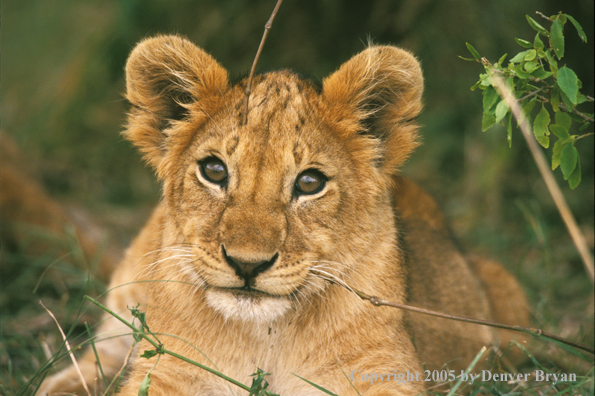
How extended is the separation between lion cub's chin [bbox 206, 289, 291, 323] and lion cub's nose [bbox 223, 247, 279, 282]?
0.13 meters

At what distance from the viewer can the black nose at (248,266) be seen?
3010mm

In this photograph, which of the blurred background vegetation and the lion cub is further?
the blurred background vegetation

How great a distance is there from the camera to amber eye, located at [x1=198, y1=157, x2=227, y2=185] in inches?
137

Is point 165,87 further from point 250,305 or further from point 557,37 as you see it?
point 557,37

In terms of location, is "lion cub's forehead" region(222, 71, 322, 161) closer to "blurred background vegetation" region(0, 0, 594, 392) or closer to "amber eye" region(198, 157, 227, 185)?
"amber eye" region(198, 157, 227, 185)

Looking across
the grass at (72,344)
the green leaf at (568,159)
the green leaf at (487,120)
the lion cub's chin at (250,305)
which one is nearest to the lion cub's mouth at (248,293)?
the lion cub's chin at (250,305)

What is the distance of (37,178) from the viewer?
670cm

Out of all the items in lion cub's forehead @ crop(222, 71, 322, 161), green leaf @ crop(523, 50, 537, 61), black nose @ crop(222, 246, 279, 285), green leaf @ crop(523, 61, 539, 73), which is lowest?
black nose @ crop(222, 246, 279, 285)

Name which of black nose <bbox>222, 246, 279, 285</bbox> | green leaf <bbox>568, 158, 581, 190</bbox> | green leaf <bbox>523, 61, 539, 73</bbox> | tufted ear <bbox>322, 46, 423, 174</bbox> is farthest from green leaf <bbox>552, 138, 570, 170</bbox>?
black nose <bbox>222, 246, 279, 285</bbox>

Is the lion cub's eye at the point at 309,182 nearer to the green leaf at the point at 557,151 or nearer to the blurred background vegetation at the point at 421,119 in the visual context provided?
the green leaf at the point at 557,151

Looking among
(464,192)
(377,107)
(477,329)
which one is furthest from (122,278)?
(464,192)

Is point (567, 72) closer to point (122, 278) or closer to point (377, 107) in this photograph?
point (377, 107)

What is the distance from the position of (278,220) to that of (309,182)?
0.36m

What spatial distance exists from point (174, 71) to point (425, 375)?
2.50 metres
